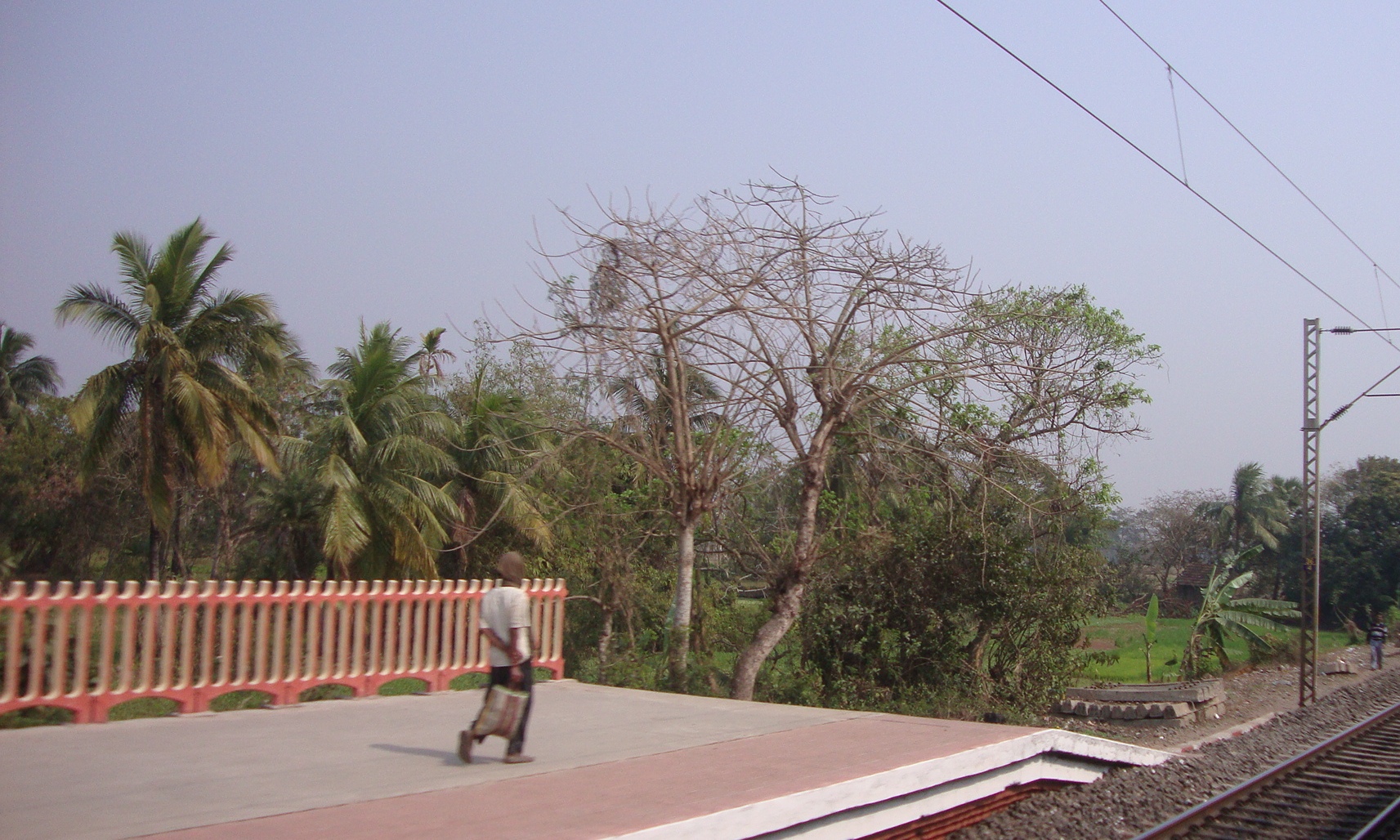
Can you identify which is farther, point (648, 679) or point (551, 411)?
point (551, 411)

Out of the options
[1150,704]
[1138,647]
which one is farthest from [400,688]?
[1138,647]

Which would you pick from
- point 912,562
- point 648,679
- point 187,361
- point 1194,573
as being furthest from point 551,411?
point 1194,573

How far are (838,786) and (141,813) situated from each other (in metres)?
4.04

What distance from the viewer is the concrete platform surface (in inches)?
215

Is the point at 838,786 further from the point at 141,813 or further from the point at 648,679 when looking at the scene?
the point at 648,679

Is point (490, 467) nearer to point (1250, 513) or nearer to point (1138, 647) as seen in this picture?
point (1138, 647)

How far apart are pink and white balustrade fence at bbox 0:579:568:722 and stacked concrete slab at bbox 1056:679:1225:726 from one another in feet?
39.0

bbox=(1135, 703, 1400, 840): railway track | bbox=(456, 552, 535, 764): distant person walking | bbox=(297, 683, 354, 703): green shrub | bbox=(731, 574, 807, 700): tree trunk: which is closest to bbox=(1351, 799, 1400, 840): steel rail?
bbox=(1135, 703, 1400, 840): railway track

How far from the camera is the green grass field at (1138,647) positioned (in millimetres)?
28764

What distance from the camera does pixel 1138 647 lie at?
132ft

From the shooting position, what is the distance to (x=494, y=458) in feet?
74.5

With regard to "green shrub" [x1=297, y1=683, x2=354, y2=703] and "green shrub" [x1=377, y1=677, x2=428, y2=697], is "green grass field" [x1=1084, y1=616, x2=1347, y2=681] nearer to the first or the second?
"green shrub" [x1=377, y1=677, x2=428, y2=697]

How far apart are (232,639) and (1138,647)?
3847cm

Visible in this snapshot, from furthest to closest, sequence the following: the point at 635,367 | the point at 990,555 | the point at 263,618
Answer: the point at 990,555, the point at 635,367, the point at 263,618
